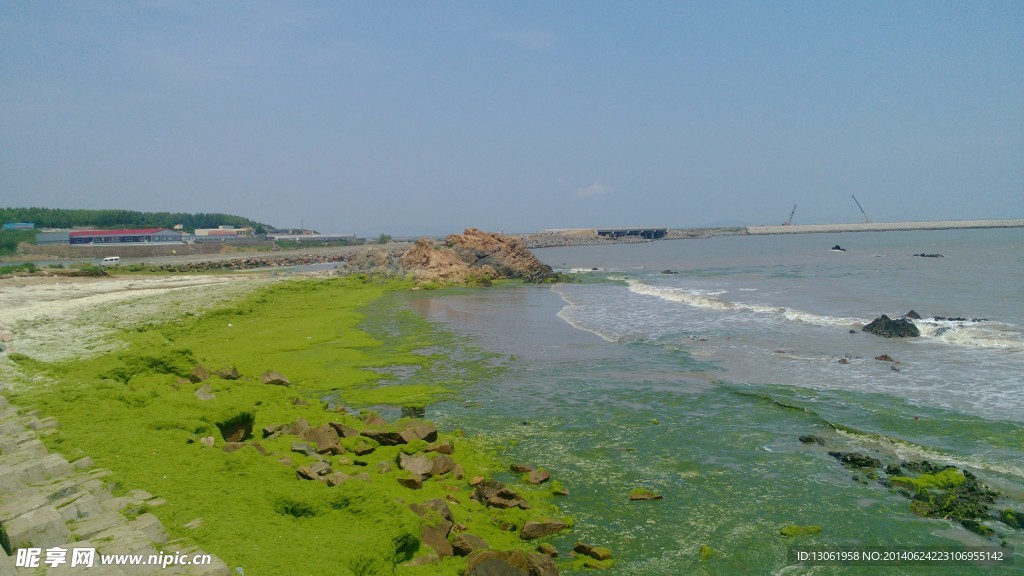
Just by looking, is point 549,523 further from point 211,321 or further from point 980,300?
point 980,300

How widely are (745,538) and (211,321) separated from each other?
23253 mm

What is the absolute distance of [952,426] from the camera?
11.9m

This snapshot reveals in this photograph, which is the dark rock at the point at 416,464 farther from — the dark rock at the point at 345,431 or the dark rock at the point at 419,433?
the dark rock at the point at 345,431

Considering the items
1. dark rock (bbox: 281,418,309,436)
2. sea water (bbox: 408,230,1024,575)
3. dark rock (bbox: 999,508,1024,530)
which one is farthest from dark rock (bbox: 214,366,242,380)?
dark rock (bbox: 999,508,1024,530)

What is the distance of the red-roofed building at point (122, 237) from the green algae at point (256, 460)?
97139 mm

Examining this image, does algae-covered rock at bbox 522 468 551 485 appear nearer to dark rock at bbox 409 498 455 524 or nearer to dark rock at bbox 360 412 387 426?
dark rock at bbox 409 498 455 524

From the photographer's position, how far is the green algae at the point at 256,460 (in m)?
5.97

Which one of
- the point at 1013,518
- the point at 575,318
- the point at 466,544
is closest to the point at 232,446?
the point at 466,544

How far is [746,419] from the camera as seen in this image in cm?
1264

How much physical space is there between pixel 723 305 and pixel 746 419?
65.6 ft

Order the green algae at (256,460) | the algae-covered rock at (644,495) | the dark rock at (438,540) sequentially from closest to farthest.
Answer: the green algae at (256,460) < the dark rock at (438,540) < the algae-covered rock at (644,495)

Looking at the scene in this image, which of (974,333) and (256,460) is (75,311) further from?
(974,333)

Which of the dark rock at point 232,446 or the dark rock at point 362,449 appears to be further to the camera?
the dark rock at point 362,449

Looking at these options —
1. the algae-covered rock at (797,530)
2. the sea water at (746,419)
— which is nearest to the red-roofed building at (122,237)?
the sea water at (746,419)
